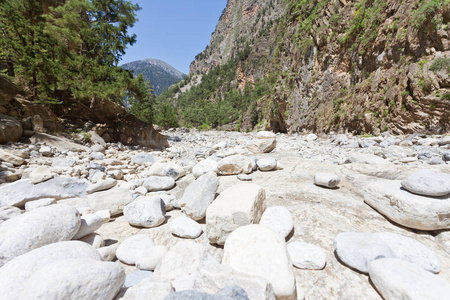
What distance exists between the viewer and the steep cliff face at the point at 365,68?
22.0 ft

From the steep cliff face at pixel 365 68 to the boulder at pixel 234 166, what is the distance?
795cm

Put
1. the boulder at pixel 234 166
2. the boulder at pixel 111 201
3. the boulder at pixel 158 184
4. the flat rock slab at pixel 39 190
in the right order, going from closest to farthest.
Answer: the boulder at pixel 111 201, the flat rock slab at pixel 39 190, the boulder at pixel 158 184, the boulder at pixel 234 166

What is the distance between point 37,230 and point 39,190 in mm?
2210

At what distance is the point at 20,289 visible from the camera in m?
0.90

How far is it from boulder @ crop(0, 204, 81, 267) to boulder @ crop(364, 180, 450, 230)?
3.17 m

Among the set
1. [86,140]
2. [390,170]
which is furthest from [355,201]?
[86,140]

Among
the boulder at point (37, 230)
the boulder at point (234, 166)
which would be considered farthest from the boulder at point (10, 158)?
the boulder at point (234, 166)

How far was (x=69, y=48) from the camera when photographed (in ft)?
30.3

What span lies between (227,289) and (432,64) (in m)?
10.7

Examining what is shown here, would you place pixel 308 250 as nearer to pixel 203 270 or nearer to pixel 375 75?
pixel 203 270

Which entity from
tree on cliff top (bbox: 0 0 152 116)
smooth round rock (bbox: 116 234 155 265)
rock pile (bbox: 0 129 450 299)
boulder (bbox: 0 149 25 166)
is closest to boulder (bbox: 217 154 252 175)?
rock pile (bbox: 0 129 450 299)

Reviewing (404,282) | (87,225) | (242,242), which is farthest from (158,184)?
(404,282)

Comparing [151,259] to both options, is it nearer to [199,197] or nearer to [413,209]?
[199,197]

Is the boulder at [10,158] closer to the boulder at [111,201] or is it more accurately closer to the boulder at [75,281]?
the boulder at [111,201]
